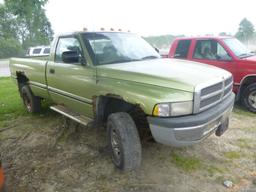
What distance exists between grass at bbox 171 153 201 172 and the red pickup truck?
3.08 meters

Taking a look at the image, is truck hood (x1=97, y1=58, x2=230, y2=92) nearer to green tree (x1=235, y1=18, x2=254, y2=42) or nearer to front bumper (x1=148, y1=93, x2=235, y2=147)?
front bumper (x1=148, y1=93, x2=235, y2=147)

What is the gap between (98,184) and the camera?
327 cm

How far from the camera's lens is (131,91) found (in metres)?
3.17

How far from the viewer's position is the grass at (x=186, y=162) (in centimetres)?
360

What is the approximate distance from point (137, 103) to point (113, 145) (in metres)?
0.87

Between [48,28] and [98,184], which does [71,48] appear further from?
[48,28]

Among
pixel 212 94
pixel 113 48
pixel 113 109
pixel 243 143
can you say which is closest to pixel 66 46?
pixel 113 48

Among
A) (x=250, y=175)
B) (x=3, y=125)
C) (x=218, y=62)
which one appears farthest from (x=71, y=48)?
(x=218, y=62)

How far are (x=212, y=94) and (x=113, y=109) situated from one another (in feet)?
4.87

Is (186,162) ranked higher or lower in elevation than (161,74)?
lower

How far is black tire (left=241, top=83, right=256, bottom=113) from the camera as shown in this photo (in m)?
6.04

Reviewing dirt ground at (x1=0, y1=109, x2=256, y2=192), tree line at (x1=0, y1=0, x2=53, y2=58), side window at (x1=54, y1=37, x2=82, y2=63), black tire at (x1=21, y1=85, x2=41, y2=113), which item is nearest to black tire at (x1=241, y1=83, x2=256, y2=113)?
dirt ground at (x1=0, y1=109, x2=256, y2=192)

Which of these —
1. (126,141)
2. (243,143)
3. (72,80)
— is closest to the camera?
(126,141)

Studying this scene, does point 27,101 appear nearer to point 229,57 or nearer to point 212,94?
point 212,94
